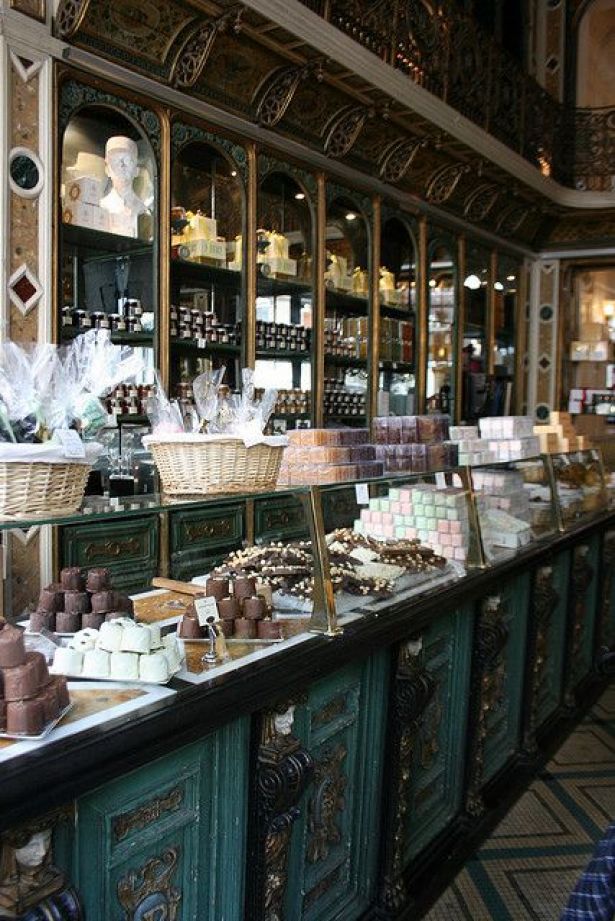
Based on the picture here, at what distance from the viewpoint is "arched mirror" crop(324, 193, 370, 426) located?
224 inches

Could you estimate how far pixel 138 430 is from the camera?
14.4 ft

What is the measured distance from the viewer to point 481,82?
664cm

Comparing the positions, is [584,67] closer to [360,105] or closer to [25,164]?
[360,105]

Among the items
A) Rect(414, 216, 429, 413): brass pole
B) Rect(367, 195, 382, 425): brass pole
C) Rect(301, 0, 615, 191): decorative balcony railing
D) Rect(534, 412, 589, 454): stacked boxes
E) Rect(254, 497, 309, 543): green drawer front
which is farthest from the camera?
Rect(414, 216, 429, 413): brass pole

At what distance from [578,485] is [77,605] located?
344 centimetres

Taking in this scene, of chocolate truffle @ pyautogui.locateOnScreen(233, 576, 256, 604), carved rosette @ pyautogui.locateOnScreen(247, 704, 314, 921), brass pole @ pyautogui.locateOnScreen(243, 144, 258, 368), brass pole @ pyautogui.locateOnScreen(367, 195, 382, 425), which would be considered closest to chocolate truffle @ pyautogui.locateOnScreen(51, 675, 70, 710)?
carved rosette @ pyautogui.locateOnScreen(247, 704, 314, 921)

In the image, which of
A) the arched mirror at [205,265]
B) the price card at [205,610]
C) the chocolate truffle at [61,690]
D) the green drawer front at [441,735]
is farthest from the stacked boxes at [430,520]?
the arched mirror at [205,265]

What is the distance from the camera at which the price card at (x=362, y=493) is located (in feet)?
8.17

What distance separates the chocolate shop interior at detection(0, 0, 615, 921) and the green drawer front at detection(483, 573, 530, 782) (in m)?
0.02

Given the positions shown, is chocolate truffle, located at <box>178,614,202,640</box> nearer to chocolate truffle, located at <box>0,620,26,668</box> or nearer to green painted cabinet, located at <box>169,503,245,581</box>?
green painted cabinet, located at <box>169,503,245,581</box>

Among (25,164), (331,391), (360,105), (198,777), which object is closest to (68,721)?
(198,777)

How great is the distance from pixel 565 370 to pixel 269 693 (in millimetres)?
8063

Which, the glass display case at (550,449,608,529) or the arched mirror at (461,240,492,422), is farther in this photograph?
the arched mirror at (461,240,492,422)

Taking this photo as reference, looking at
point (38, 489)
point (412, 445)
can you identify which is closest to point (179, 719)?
point (38, 489)
